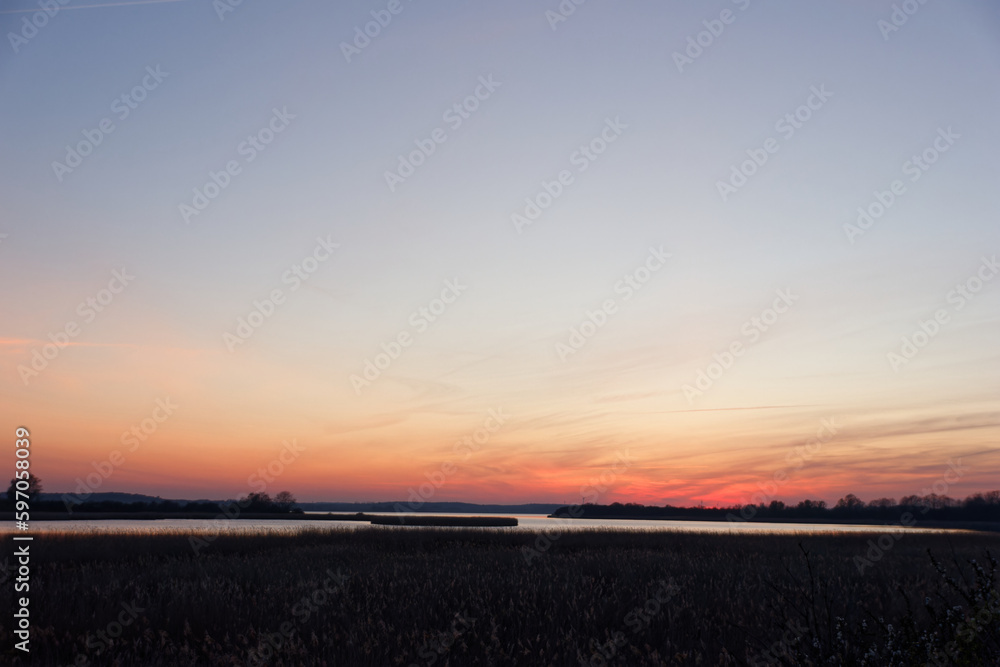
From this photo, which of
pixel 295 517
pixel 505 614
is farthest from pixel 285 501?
pixel 505 614

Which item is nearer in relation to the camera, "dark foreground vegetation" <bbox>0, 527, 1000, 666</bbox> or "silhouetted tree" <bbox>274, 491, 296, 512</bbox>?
"dark foreground vegetation" <bbox>0, 527, 1000, 666</bbox>

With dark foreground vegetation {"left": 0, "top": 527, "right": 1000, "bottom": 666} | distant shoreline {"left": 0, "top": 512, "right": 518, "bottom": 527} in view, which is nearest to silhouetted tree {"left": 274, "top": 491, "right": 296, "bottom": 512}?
distant shoreline {"left": 0, "top": 512, "right": 518, "bottom": 527}

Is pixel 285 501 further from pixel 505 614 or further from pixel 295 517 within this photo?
pixel 505 614

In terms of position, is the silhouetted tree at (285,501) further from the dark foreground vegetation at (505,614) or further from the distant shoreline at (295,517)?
the dark foreground vegetation at (505,614)

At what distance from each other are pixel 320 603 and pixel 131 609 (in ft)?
9.75

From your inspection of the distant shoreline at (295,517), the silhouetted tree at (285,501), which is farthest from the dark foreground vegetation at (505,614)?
the silhouetted tree at (285,501)

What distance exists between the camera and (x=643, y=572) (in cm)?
1565

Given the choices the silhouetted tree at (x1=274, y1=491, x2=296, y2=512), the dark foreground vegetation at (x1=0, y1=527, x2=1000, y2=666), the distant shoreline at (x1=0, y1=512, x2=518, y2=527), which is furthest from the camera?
the silhouetted tree at (x1=274, y1=491, x2=296, y2=512)

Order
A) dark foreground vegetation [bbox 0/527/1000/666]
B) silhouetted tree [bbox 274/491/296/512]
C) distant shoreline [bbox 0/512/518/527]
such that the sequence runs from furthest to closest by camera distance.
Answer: silhouetted tree [bbox 274/491/296/512], distant shoreline [bbox 0/512/518/527], dark foreground vegetation [bbox 0/527/1000/666]

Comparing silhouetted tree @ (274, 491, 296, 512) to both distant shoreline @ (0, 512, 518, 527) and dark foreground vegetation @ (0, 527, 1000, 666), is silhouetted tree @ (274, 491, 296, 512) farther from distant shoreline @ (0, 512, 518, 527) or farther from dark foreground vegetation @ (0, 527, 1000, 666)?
dark foreground vegetation @ (0, 527, 1000, 666)

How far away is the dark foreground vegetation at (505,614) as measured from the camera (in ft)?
19.4

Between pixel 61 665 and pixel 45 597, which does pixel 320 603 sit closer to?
pixel 61 665

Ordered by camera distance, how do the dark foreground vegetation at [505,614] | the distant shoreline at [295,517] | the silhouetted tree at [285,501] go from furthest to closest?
the silhouetted tree at [285,501], the distant shoreline at [295,517], the dark foreground vegetation at [505,614]

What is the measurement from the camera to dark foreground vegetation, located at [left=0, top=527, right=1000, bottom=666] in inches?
233
